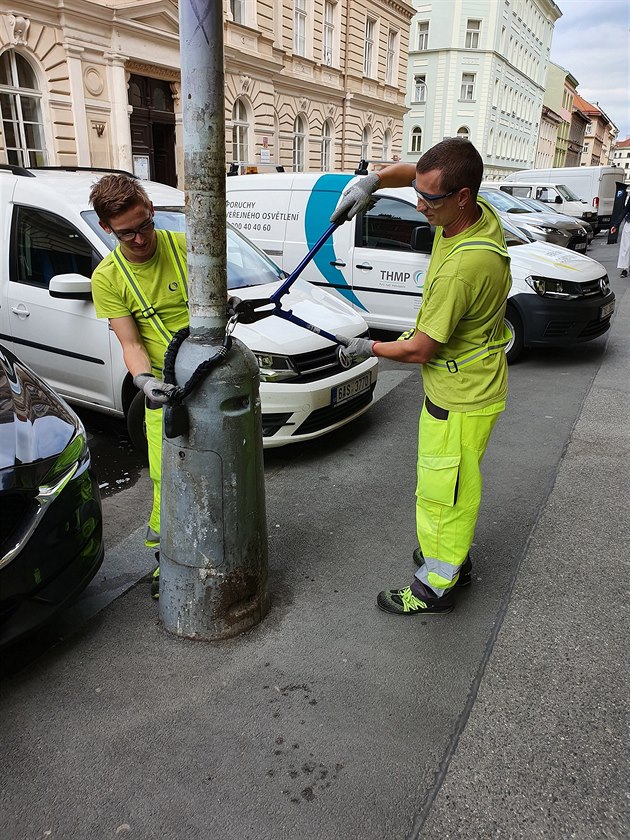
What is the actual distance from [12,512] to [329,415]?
2.58 m

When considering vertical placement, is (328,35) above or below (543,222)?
above

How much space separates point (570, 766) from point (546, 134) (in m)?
81.7

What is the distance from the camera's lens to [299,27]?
24.0m

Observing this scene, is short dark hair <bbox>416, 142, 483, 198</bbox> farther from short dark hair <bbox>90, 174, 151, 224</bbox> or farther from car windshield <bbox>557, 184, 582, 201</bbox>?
car windshield <bbox>557, 184, 582, 201</bbox>

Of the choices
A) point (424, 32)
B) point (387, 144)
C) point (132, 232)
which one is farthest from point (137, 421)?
point (424, 32)

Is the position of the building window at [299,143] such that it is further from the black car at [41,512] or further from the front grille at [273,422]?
the black car at [41,512]

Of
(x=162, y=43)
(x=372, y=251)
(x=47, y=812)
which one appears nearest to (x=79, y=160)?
(x=162, y=43)

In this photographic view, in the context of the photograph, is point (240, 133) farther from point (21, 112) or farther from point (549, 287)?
point (549, 287)

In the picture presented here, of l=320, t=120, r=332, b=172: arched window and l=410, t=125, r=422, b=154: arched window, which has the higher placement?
l=410, t=125, r=422, b=154: arched window

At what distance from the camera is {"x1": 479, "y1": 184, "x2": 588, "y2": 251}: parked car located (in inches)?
531

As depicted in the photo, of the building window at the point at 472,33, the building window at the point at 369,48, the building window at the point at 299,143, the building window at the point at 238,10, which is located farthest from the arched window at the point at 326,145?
the building window at the point at 472,33

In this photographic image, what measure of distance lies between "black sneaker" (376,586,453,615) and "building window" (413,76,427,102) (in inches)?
2064

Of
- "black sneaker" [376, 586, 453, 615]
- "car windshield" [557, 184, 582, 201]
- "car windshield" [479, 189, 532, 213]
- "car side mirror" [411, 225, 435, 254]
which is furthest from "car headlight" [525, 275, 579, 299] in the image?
"car windshield" [557, 184, 582, 201]

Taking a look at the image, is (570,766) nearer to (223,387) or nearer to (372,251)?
(223,387)
